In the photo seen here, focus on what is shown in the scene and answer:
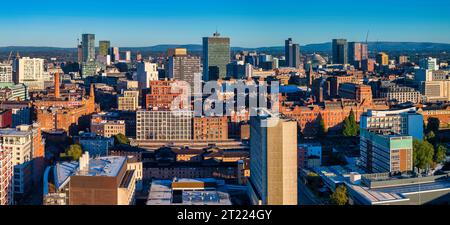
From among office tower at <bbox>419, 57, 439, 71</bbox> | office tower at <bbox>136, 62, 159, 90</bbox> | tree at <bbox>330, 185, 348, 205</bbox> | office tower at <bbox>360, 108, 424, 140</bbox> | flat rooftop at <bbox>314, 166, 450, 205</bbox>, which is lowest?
tree at <bbox>330, 185, 348, 205</bbox>

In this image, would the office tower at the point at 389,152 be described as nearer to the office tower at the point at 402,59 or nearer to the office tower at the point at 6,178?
the office tower at the point at 6,178

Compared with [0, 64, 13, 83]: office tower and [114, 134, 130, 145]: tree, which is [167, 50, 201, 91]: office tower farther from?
A: [114, 134, 130, 145]: tree

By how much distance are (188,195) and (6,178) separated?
1823mm

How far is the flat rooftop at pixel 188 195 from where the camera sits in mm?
5059

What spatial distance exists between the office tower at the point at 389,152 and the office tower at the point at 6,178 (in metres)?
4.03

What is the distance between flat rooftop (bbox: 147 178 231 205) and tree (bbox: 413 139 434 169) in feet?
8.04

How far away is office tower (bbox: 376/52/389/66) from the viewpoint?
22.2 m

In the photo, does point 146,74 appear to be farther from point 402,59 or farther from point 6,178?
point 402,59

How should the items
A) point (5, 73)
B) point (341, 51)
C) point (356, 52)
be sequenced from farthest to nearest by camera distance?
point (341, 51) < point (356, 52) < point (5, 73)

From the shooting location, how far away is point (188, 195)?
532 centimetres

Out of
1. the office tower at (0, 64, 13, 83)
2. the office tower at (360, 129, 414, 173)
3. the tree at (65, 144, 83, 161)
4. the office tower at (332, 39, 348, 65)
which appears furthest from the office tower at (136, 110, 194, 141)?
the office tower at (332, 39, 348, 65)

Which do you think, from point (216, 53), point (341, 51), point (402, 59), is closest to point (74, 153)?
point (216, 53)
